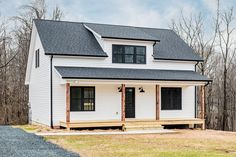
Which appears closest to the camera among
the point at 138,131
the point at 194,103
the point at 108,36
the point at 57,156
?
the point at 57,156

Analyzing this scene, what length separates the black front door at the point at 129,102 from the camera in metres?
24.3

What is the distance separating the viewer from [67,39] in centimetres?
2455

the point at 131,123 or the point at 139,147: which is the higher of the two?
the point at 131,123

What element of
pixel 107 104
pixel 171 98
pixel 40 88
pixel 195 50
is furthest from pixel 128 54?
pixel 195 50

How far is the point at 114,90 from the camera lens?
23.9 meters

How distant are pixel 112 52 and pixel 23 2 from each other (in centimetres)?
1735

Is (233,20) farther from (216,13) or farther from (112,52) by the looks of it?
(112,52)

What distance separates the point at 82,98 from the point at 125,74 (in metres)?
2.71

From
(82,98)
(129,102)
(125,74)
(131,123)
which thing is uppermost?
(125,74)

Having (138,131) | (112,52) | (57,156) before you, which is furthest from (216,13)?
(57,156)

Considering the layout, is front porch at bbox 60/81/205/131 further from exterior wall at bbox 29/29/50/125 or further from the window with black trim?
exterior wall at bbox 29/29/50/125

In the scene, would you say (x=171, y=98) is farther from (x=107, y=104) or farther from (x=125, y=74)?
(x=107, y=104)

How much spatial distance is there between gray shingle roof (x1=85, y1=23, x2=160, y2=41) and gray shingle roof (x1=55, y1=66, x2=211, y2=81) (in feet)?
6.23

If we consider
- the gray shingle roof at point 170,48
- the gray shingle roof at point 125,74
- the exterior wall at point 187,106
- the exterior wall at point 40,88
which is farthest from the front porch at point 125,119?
the gray shingle roof at point 170,48
